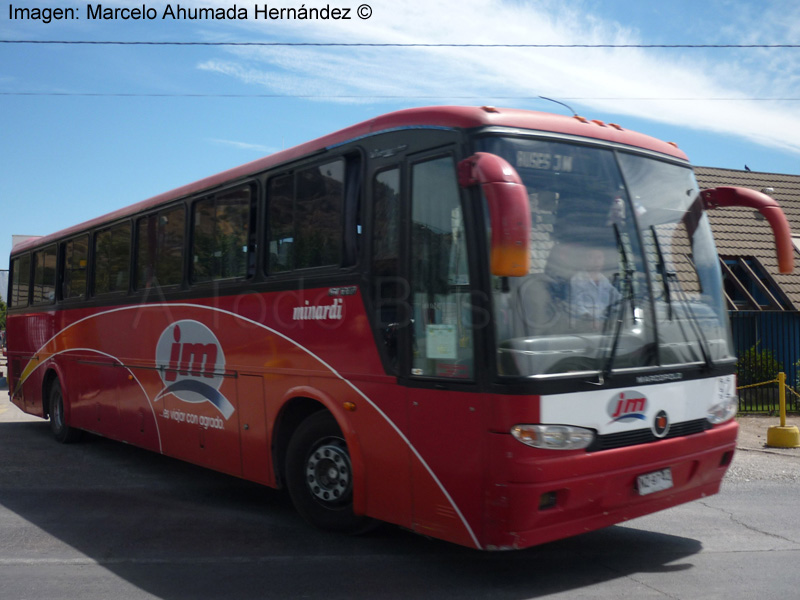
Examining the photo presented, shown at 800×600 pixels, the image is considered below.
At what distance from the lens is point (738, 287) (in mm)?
18328

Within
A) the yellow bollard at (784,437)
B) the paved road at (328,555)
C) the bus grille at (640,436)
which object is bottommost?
the paved road at (328,555)

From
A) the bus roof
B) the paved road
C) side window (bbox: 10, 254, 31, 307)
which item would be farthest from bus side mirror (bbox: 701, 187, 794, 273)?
side window (bbox: 10, 254, 31, 307)

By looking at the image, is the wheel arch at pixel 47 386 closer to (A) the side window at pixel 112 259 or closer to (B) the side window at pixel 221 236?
(A) the side window at pixel 112 259

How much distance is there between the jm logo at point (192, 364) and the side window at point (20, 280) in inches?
237

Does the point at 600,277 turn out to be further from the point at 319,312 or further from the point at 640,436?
the point at 319,312

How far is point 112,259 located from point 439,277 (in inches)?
254

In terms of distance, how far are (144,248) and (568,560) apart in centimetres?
611

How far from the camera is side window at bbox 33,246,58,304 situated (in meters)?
12.4

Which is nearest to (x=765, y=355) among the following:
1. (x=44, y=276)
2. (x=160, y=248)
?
(x=160, y=248)

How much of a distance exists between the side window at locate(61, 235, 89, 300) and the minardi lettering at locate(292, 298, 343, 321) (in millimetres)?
5755

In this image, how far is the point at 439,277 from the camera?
205 inches

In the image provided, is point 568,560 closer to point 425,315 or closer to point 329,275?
point 425,315

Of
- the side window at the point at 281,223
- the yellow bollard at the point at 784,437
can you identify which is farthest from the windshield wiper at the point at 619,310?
the yellow bollard at the point at 784,437

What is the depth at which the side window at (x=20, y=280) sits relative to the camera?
13.6 meters
